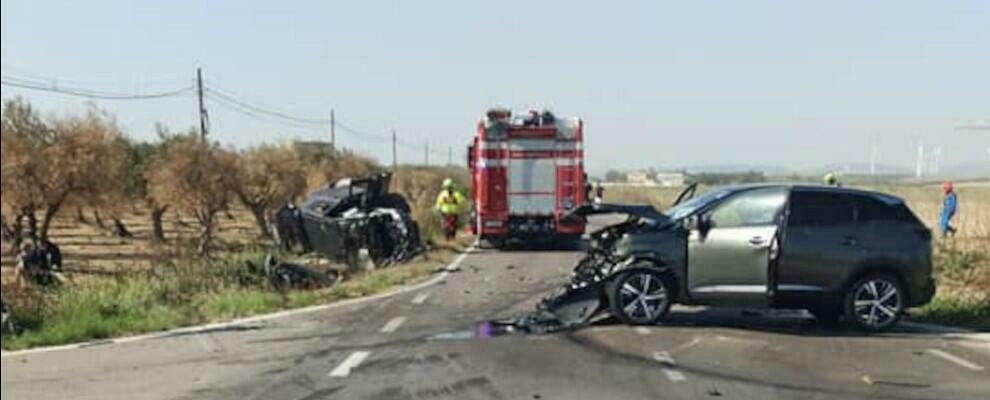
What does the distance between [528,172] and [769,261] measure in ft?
45.3

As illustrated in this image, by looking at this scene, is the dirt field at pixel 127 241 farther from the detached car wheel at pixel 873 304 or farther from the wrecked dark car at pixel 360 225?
the detached car wheel at pixel 873 304

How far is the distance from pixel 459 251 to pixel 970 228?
11.0 meters

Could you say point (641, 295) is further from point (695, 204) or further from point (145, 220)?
point (145, 220)

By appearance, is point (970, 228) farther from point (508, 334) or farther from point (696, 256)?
point (508, 334)

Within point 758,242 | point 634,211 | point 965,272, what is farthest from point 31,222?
point 965,272

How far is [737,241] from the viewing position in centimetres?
1236

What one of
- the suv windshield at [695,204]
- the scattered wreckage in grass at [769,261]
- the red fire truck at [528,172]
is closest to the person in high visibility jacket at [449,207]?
the red fire truck at [528,172]

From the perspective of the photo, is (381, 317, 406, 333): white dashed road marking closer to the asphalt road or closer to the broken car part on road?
the asphalt road

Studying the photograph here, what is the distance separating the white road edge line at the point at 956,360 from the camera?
10.0 meters

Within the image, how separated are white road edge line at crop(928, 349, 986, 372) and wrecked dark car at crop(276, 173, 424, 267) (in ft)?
43.4

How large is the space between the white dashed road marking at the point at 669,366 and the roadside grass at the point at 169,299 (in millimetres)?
5688

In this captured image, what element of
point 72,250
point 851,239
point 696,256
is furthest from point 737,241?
point 72,250

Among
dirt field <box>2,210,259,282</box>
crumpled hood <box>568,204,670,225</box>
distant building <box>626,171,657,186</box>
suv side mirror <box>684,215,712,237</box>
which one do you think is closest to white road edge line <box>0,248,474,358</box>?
dirt field <box>2,210,259,282</box>

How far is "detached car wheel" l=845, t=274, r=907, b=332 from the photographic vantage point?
12344mm
